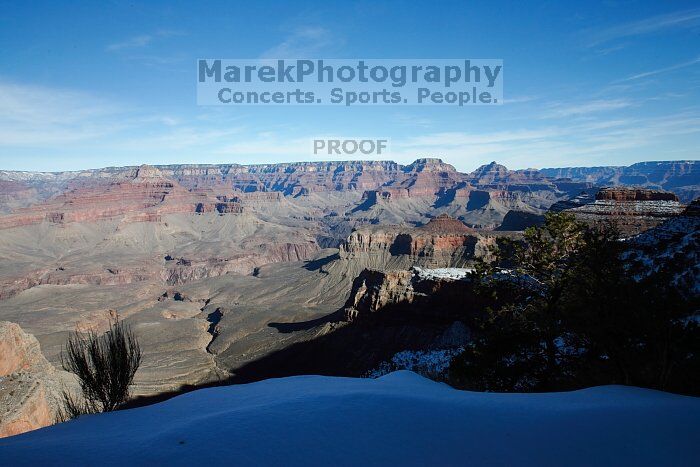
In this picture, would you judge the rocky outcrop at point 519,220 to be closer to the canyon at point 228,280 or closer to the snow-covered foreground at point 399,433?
the canyon at point 228,280

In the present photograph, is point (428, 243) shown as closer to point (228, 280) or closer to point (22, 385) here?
point (228, 280)

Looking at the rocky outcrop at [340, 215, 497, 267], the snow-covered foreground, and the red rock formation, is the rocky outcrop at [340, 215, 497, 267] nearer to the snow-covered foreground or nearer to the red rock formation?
the red rock formation

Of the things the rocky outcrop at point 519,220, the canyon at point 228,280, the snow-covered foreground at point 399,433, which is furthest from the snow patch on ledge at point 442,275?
the rocky outcrop at point 519,220

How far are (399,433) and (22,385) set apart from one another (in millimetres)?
32267

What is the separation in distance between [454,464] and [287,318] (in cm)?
6138

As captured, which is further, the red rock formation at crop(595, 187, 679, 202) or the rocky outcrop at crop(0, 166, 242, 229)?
the rocky outcrop at crop(0, 166, 242, 229)

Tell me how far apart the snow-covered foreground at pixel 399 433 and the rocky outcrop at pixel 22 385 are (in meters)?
21.4

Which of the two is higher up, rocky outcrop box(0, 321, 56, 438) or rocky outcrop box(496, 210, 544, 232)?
rocky outcrop box(496, 210, 544, 232)

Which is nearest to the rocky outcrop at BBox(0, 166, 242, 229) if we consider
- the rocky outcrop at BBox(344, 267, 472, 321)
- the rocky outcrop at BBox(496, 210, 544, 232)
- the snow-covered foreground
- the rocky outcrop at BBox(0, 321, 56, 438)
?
the rocky outcrop at BBox(496, 210, 544, 232)

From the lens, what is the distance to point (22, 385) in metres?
26.9

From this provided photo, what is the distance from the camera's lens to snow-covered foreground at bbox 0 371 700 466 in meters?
5.30

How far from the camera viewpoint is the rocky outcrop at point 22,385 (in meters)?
23.1

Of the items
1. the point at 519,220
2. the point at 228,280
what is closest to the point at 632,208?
the point at 519,220

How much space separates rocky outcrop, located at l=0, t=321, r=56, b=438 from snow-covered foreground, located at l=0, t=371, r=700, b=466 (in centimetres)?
2137
